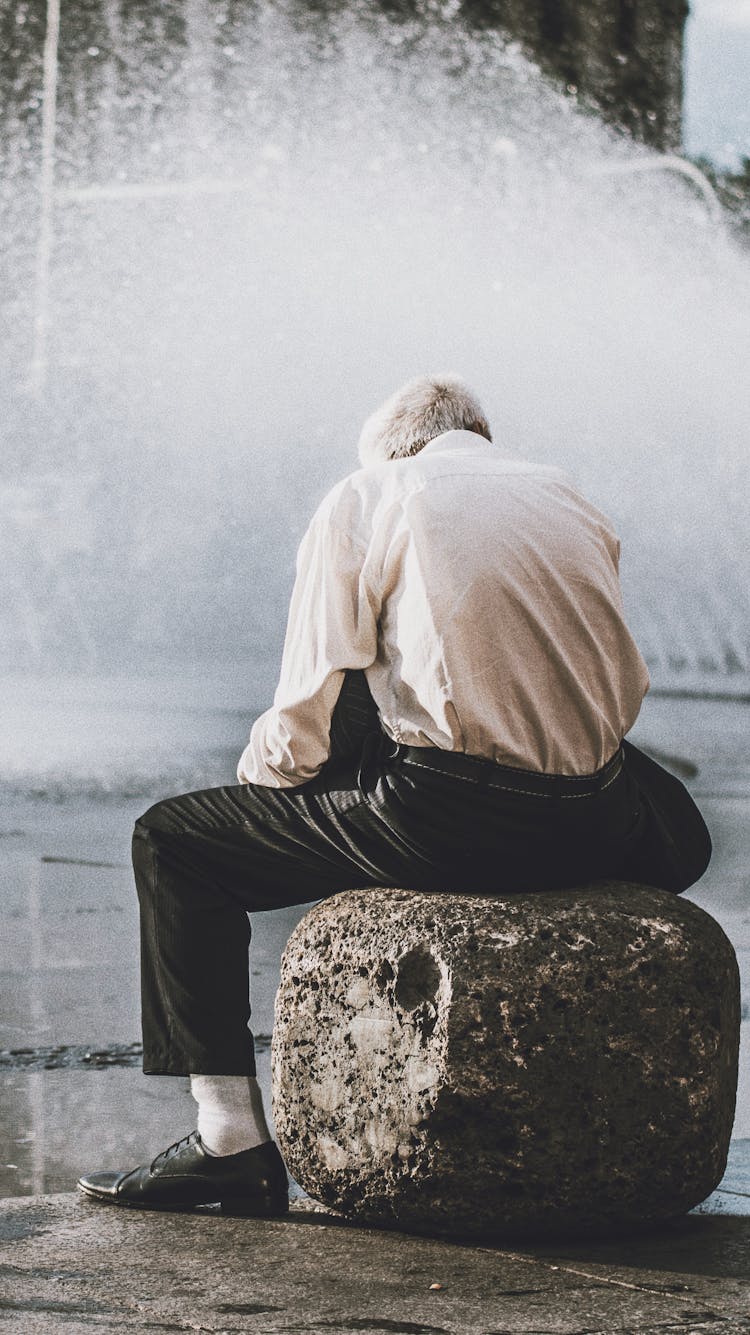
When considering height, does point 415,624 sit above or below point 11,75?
below

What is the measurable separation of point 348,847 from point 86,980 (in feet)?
7.20

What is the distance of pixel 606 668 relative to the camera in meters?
2.74

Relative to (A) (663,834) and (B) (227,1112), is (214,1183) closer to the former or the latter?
(B) (227,1112)

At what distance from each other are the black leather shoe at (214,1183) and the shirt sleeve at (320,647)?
0.57 metres

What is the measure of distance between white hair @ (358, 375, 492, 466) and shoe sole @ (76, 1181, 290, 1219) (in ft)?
3.72

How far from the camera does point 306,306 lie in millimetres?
20031

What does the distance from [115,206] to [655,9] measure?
257 inches

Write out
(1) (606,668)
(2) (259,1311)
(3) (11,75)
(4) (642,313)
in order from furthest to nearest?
(4) (642,313) → (3) (11,75) → (1) (606,668) → (2) (259,1311)

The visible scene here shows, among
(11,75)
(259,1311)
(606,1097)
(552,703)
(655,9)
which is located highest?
(655,9)

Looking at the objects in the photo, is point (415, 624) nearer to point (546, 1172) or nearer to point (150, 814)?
point (150, 814)

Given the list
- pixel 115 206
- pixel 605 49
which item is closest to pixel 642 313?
pixel 605 49

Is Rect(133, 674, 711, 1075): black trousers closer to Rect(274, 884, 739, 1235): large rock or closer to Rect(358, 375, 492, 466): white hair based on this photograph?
Rect(274, 884, 739, 1235): large rock

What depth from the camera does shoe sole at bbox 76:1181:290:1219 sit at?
9.04 feet

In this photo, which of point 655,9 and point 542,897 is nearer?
point 542,897
